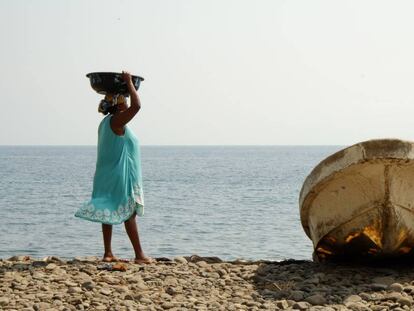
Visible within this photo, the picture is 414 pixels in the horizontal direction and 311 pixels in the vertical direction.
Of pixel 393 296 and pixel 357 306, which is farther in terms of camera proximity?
pixel 393 296

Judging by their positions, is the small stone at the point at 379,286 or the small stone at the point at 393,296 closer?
the small stone at the point at 393,296

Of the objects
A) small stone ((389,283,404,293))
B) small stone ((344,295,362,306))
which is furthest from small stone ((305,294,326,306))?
small stone ((389,283,404,293))

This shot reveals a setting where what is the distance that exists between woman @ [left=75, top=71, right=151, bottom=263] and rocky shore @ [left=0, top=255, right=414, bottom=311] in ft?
1.96

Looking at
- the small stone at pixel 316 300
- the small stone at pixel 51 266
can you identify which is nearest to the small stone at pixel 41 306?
the small stone at pixel 51 266

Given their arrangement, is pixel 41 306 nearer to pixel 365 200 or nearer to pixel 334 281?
pixel 334 281

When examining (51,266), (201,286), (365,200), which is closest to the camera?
(201,286)

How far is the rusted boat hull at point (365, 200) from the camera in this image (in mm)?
A: 7438

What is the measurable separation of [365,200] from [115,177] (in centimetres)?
303

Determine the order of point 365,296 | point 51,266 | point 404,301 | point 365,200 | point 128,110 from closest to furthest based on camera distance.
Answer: point 404,301 < point 365,296 < point 365,200 < point 51,266 < point 128,110

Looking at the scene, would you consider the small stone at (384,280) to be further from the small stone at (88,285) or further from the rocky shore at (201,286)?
the small stone at (88,285)

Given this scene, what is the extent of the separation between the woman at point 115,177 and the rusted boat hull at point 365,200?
210cm

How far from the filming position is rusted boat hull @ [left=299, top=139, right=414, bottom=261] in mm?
7438

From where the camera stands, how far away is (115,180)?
339 inches

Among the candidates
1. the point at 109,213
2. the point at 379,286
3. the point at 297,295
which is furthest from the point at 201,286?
the point at 379,286
